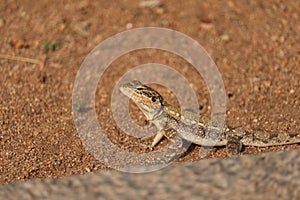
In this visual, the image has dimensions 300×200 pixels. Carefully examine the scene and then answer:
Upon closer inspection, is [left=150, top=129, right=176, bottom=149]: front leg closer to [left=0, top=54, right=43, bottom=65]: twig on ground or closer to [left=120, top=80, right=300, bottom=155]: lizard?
[left=120, top=80, right=300, bottom=155]: lizard

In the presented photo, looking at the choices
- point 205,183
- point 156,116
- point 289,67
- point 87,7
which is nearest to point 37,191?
point 205,183

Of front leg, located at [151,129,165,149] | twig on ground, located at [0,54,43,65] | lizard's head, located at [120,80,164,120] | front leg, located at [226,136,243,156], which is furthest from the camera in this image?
twig on ground, located at [0,54,43,65]

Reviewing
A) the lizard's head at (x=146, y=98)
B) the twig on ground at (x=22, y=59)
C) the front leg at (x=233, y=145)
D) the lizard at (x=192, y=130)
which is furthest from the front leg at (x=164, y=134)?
the twig on ground at (x=22, y=59)

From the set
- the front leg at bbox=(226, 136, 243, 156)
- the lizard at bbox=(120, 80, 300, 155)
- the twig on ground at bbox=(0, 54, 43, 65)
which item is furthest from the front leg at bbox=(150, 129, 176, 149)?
the twig on ground at bbox=(0, 54, 43, 65)

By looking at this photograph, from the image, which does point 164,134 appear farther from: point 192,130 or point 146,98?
point 146,98

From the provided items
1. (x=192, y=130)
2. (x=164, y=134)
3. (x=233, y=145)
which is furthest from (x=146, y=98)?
(x=233, y=145)

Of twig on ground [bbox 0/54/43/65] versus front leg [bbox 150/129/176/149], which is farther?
twig on ground [bbox 0/54/43/65]

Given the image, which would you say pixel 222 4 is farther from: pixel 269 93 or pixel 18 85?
pixel 18 85
